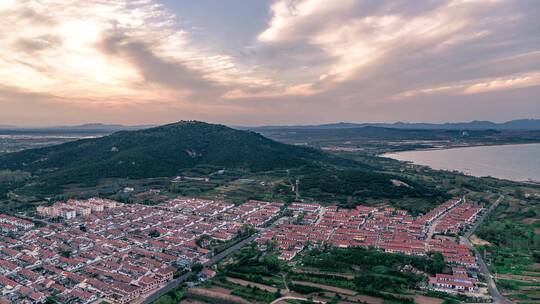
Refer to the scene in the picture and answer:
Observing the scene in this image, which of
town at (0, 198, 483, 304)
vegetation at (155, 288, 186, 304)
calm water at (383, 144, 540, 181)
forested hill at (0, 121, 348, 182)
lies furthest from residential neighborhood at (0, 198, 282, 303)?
calm water at (383, 144, 540, 181)

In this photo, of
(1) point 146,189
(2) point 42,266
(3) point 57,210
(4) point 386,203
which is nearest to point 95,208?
(3) point 57,210

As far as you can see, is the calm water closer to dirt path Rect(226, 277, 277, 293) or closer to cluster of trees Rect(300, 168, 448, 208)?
cluster of trees Rect(300, 168, 448, 208)

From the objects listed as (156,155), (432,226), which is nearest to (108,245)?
(432,226)

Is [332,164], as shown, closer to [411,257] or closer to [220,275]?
[411,257]

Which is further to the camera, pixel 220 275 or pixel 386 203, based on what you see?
pixel 386 203

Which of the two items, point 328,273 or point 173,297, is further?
point 328,273

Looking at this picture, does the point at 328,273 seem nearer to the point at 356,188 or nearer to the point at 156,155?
the point at 356,188

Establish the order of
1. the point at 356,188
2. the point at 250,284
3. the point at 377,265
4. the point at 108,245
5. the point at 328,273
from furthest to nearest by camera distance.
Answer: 1. the point at 356,188
2. the point at 108,245
3. the point at 377,265
4. the point at 328,273
5. the point at 250,284
